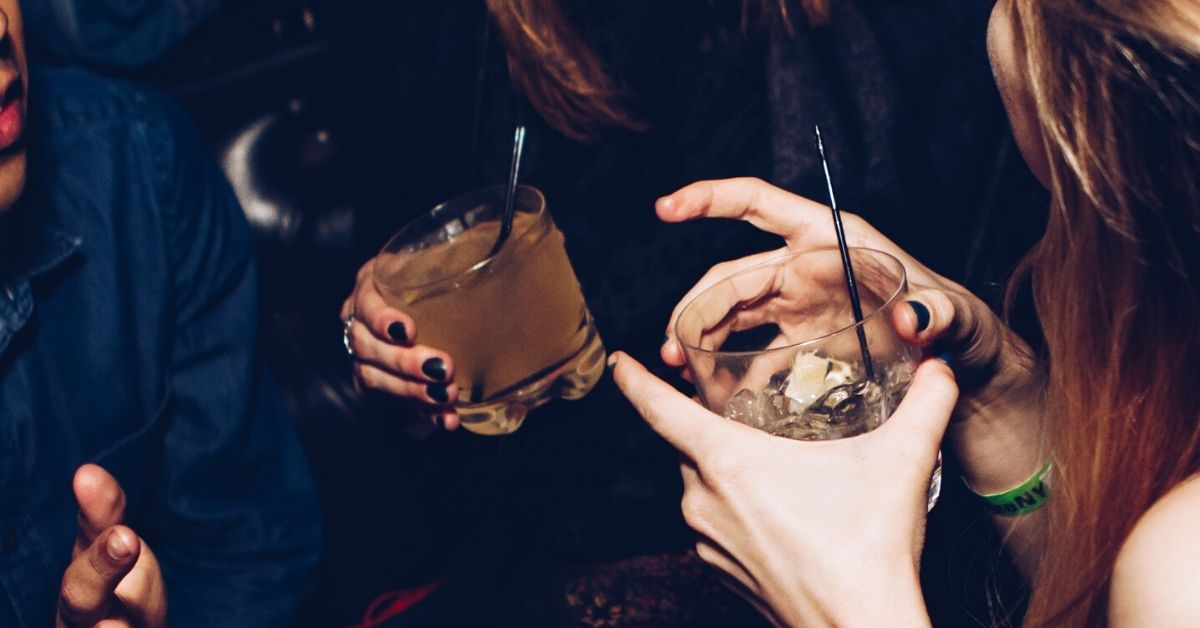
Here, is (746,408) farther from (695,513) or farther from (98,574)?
(98,574)

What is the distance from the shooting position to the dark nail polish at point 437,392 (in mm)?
1393

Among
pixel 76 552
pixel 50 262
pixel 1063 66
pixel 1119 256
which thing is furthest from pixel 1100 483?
pixel 50 262

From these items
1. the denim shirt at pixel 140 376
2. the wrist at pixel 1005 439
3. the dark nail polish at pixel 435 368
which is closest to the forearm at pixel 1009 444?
the wrist at pixel 1005 439

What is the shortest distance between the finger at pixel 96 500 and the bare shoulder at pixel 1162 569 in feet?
3.37

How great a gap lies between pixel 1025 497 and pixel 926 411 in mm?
537

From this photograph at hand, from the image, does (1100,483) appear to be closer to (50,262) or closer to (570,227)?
(570,227)

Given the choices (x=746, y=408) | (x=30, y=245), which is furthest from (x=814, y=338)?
(x=30, y=245)

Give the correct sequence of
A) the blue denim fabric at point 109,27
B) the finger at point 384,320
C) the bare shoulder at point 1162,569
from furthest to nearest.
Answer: the blue denim fabric at point 109,27, the finger at point 384,320, the bare shoulder at point 1162,569

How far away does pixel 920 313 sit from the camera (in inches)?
36.8

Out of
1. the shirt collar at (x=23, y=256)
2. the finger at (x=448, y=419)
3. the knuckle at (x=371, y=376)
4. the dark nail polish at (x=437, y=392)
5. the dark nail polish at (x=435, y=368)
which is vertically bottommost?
the finger at (x=448, y=419)

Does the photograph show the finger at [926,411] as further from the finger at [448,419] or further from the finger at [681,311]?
the finger at [448,419]

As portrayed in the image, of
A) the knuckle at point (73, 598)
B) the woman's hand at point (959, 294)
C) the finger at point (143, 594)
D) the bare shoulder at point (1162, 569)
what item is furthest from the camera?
the woman's hand at point (959, 294)

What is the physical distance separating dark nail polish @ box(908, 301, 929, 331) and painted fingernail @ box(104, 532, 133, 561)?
2.81ft

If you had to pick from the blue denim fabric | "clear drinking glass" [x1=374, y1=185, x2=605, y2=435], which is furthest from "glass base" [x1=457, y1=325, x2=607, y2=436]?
the blue denim fabric
